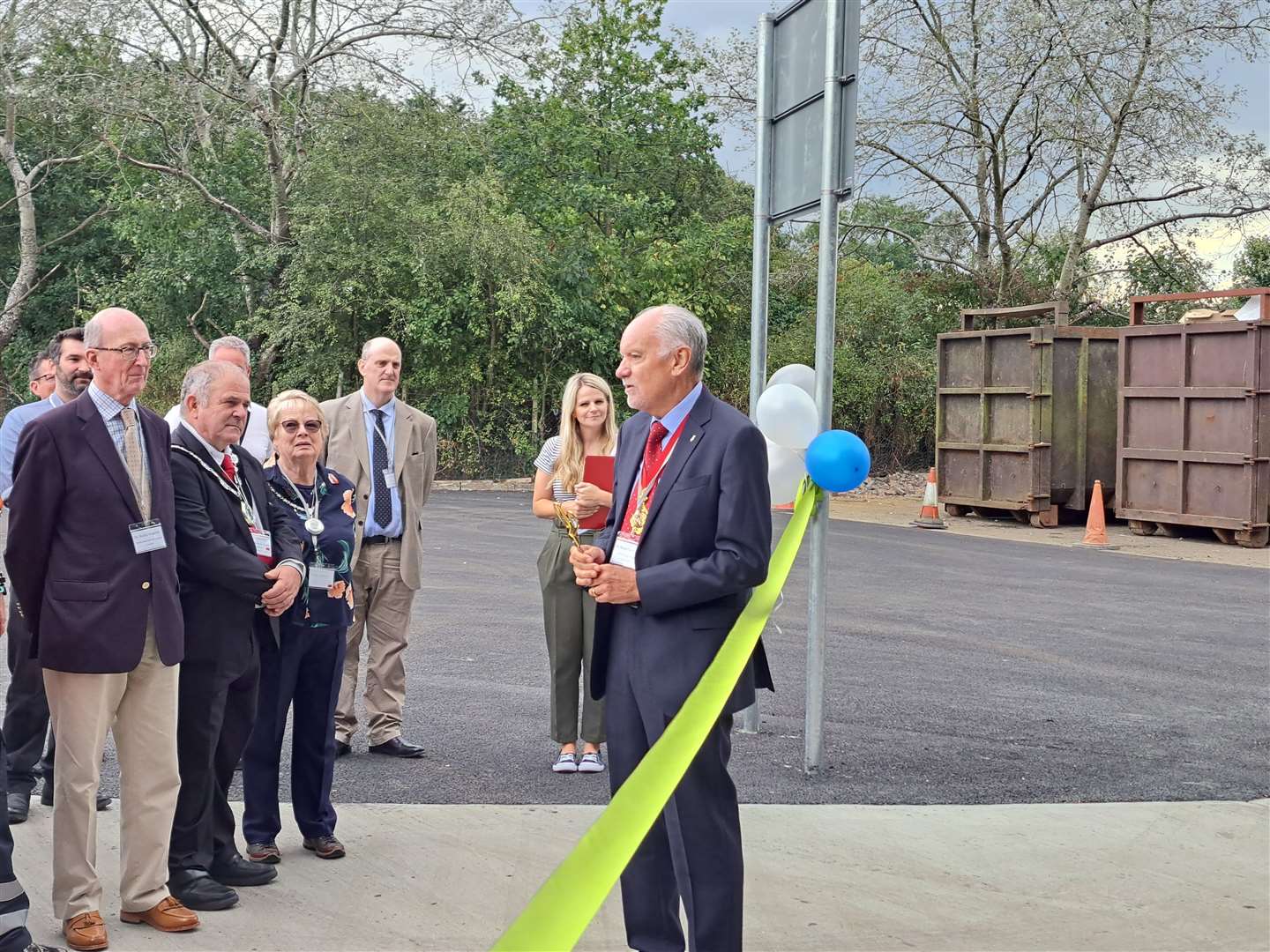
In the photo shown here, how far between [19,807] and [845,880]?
327 centimetres

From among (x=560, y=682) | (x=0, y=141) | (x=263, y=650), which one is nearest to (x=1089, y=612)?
(x=560, y=682)

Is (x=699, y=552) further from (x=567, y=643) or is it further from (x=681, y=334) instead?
(x=567, y=643)

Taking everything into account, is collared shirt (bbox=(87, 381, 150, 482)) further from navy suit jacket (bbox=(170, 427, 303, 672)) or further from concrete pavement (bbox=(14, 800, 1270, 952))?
concrete pavement (bbox=(14, 800, 1270, 952))

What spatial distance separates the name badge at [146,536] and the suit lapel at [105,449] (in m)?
0.04

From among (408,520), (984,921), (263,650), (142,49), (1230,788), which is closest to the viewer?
(984,921)

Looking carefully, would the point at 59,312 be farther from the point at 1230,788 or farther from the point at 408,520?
the point at 1230,788

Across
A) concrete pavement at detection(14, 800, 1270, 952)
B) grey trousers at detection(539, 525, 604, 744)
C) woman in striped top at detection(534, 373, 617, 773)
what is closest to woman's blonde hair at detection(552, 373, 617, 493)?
woman in striped top at detection(534, 373, 617, 773)

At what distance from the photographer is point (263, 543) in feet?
15.2

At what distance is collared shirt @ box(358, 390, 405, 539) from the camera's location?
626 centimetres

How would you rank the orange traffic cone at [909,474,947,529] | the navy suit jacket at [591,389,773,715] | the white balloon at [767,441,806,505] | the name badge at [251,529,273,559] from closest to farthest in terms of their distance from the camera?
the navy suit jacket at [591,389,773,715] → the name badge at [251,529,273,559] → the white balloon at [767,441,806,505] → the orange traffic cone at [909,474,947,529]

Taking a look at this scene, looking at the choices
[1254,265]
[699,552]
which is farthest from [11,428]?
[1254,265]

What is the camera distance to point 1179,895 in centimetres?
452

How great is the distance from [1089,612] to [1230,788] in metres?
5.20

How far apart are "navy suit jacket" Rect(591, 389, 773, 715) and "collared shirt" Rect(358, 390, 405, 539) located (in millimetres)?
2742
